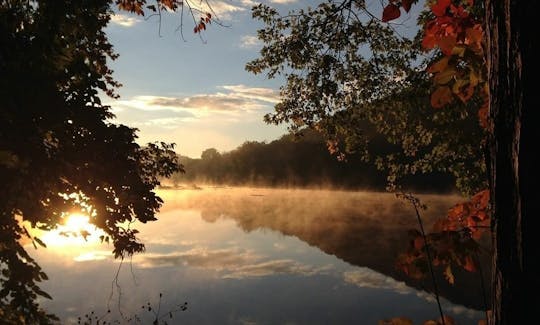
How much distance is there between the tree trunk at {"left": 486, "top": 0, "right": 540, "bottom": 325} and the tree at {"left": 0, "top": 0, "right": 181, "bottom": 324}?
5.05 metres

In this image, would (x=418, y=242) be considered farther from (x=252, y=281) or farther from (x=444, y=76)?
(x=252, y=281)

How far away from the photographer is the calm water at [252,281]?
54.7ft

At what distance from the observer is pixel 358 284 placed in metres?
21.5

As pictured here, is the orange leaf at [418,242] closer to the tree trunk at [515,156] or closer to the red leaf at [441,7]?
the tree trunk at [515,156]

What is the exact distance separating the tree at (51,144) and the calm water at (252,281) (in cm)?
821

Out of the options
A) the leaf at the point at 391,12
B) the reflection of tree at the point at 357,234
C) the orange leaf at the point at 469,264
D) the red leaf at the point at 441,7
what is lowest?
the reflection of tree at the point at 357,234

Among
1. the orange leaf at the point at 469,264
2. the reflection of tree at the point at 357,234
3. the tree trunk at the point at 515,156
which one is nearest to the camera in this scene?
the tree trunk at the point at 515,156

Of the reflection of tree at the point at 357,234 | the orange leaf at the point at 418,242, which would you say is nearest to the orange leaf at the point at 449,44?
the orange leaf at the point at 418,242

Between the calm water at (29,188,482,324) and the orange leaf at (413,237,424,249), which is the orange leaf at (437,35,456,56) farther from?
the calm water at (29,188,482,324)

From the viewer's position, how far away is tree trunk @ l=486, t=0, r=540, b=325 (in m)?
1.54

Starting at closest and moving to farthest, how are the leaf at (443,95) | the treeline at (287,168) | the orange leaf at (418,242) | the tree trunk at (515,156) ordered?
the tree trunk at (515,156)
the leaf at (443,95)
the orange leaf at (418,242)
the treeline at (287,168)

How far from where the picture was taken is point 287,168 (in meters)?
148

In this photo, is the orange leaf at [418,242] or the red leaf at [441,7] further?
the orange leaf at [418,242]

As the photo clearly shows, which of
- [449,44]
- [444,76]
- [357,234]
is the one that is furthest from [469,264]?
[357,234]
